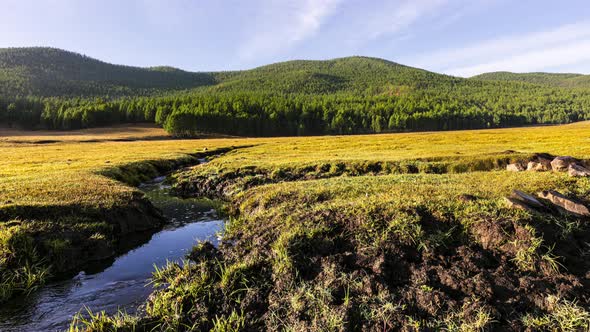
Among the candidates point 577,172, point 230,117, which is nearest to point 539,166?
point 577,172

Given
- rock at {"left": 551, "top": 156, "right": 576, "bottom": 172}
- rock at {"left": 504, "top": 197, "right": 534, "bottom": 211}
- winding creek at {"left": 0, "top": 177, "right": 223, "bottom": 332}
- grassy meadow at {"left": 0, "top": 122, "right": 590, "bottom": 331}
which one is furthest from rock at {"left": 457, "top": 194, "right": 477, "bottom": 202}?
rock at {"left": 551, "top": 156, "right": 576, "bottom": 172}

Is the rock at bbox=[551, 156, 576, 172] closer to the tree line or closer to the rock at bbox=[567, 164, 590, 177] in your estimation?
the rock at bbox=[567, 164, 590, 177]

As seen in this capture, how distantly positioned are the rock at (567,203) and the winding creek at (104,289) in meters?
15.6

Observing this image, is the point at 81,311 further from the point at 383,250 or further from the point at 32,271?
the point at 383,250

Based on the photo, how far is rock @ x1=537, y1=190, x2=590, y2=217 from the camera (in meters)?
13.4

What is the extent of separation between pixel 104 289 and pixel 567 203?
18.6 metres

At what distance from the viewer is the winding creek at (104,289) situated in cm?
1047

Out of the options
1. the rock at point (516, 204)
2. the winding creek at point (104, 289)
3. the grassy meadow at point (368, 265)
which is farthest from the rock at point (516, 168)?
the winding creek at point (104, 289)

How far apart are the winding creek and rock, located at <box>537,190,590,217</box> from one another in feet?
51.2

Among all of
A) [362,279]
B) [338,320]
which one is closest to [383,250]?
[362,279]

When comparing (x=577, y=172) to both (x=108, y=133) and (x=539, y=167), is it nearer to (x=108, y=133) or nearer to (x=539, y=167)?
(x=539, y=167)

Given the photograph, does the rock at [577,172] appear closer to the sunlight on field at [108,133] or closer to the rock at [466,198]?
the rock at [466,198]

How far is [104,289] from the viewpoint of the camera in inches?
494

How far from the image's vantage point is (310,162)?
127 ft
